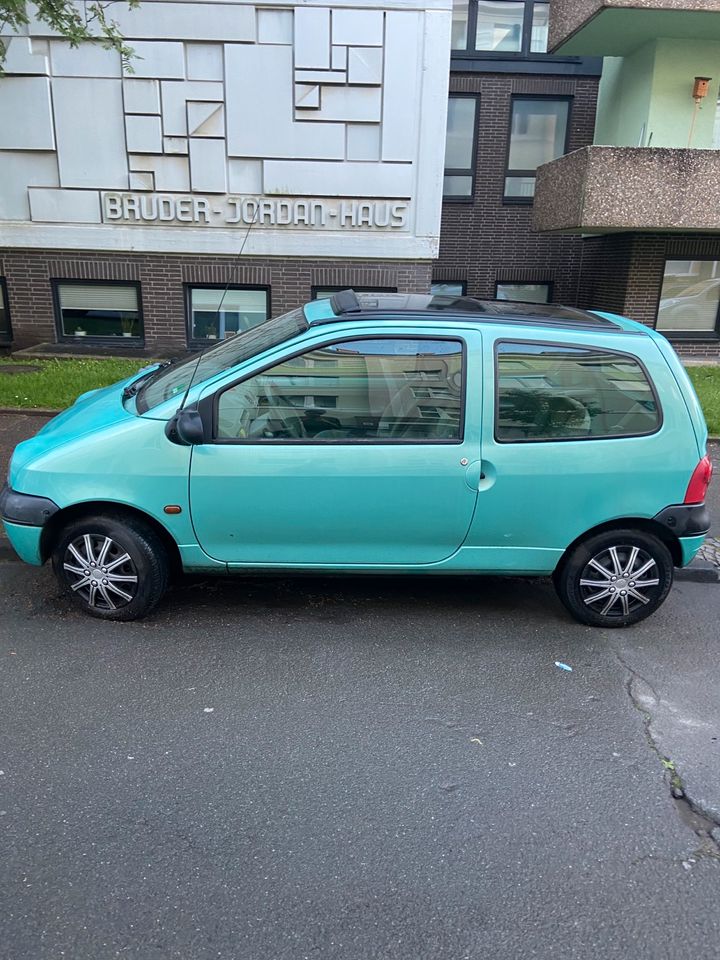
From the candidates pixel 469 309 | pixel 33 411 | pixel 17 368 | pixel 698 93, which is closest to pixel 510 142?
pixel 698 93

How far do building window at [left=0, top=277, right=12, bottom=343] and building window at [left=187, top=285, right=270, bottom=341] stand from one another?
120 inches

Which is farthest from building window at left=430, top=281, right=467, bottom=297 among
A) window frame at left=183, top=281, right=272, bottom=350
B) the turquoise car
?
the turquoise car

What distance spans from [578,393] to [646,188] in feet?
29.6

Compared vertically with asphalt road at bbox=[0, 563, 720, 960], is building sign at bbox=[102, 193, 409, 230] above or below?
above

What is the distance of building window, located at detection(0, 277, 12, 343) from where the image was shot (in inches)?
489

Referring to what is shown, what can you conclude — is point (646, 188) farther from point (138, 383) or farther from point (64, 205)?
point (138, 383)

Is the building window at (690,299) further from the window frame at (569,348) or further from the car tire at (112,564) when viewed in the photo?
the car tire at (112,564)

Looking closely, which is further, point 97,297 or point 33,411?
point 97,297

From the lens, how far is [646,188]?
11.5 meters

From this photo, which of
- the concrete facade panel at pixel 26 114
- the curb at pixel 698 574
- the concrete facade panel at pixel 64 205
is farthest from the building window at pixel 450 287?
the curb at pixel 698 574

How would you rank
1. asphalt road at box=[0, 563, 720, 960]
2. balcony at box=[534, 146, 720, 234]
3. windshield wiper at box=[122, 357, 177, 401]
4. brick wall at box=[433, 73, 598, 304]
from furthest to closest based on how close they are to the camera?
1. brick wall at box=[433, 73, 598, 304]
2. balcony at box=[534, 146, 720, 234]
3. windshield wiper at box=[122, 357, 177, 401]
4. asphalt road at box=[0, 563, 720, 960]

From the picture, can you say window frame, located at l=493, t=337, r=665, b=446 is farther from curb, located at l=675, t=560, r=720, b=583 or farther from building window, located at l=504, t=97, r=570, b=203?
building window, located at l=504, t=97, r=570, b=203

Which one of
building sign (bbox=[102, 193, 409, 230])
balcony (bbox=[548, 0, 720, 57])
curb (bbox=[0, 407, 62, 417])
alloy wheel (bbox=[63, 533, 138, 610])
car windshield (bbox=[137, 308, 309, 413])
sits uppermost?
balcony (bbox=[548, 0, 720, 57])

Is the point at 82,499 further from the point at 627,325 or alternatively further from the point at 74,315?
the point at 74,315
